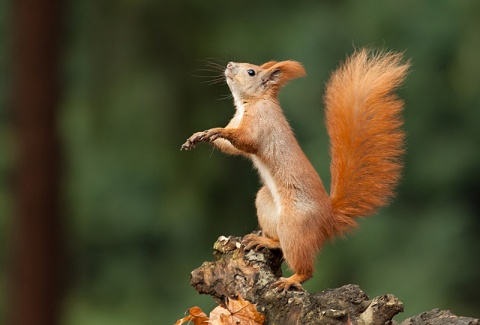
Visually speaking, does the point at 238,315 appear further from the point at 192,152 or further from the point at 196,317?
the point at 192,152

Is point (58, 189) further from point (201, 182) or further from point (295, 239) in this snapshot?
point (295, 239)

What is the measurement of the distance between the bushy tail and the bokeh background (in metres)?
2.10

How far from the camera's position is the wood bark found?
2.15 m

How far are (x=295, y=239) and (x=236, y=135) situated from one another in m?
0.32

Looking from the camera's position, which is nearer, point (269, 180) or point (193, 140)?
point (193, 140)

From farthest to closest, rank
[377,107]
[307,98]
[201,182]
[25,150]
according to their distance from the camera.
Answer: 1. [201,182]
2. [307,98]
3. [25,150]
4. [377,107]

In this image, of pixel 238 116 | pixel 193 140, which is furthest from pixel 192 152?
pixel 193 140

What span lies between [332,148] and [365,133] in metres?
0.12

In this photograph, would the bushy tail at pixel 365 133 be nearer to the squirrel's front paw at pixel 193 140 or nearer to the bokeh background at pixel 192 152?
the squirrel's front paw at pixel 193 140

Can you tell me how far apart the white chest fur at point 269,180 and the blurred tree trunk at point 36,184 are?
202 cm

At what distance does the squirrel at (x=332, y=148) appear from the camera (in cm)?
253

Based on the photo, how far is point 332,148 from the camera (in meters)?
2.75

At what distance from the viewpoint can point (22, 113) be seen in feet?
14.8

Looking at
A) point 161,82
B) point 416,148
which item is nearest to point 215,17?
point 161,82
